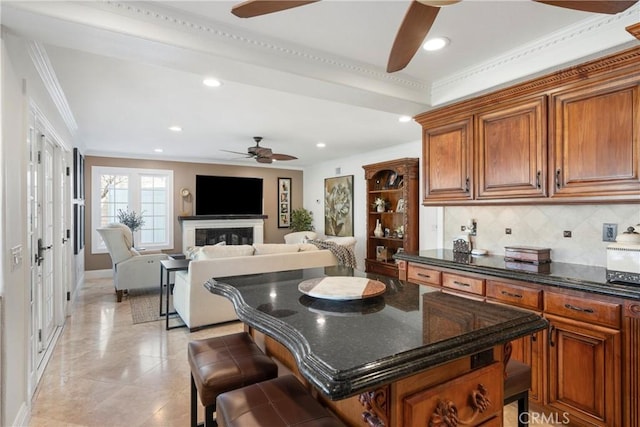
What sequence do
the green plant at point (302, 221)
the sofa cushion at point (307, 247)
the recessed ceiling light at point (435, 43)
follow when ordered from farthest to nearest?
the green plant at point (302, 221) → the sofa cushion at point (307, 247) → the recessed ceiling light at point (435, 43)

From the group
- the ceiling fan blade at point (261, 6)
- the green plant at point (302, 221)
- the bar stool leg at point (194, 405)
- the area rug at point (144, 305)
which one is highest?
the ceiling fan blade at point (261, 6)

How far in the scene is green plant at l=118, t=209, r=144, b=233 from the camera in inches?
257

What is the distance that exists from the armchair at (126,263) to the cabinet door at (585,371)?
4.96 meters

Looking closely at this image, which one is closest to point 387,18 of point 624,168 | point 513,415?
point 624,168

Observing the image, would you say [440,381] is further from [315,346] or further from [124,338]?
[124,338]

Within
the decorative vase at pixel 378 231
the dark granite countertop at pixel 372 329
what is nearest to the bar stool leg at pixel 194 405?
the dark granite countertop at pixel 372 329

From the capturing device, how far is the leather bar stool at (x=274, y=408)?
1.15 meters

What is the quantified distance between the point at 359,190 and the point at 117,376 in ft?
16.5

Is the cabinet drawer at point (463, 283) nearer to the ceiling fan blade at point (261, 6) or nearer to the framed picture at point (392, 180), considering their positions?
the ceiling fan blade at point (261, 6)

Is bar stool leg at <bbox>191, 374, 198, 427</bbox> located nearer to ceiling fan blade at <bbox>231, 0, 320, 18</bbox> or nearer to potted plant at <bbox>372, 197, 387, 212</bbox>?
ceiling fan blade at <bbox>231, 0, 320, 18</bbox>

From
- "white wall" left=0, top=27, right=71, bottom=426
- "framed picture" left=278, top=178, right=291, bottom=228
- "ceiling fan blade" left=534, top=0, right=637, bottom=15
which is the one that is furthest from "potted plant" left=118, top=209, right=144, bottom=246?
"ceiling fan blade" left=534, top=0, right=637, bottom=15

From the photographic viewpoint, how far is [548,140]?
237 centimetres

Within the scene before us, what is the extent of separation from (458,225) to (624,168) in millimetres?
1556

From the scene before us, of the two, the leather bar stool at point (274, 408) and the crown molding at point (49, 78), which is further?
the crown molding at point (49, 78)
